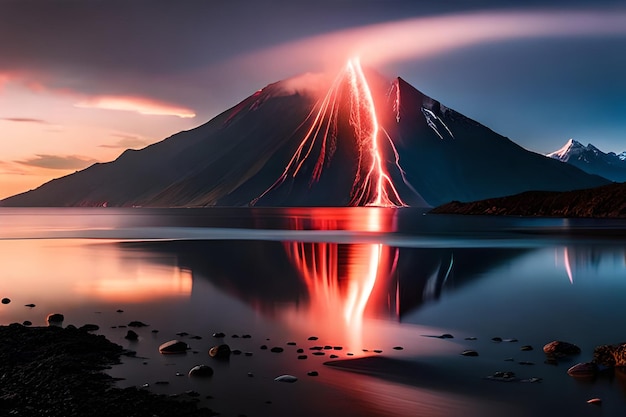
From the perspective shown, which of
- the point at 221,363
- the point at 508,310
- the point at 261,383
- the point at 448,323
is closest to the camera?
the point at 261,383

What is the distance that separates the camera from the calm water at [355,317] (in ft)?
40.8

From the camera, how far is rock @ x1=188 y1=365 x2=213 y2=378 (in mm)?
13719

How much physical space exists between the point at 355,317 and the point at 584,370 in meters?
8.96

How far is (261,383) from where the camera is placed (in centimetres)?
1326

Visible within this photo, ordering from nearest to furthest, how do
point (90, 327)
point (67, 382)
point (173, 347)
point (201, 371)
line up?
point (67, 382) < point (201, 371) < point (173, 347) < point (90, 327)

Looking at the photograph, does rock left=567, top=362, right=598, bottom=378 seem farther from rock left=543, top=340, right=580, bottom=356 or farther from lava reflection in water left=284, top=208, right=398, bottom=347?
lava reflection in water left=284, top=208, right=398, bottom=347

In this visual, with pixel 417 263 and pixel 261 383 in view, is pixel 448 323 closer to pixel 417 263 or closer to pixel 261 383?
pixel 261 383

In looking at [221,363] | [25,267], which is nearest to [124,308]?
[221,363]

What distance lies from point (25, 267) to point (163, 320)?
23019mm

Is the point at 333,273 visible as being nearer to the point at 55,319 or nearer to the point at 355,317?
the point at 355,317

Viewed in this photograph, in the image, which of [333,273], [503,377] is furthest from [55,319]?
[333,273]

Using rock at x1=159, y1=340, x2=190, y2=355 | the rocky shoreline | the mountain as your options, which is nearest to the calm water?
rock at x1=159, y1=340, x2=190, y2=355

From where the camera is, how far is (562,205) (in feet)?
472

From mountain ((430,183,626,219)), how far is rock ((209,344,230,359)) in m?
124
